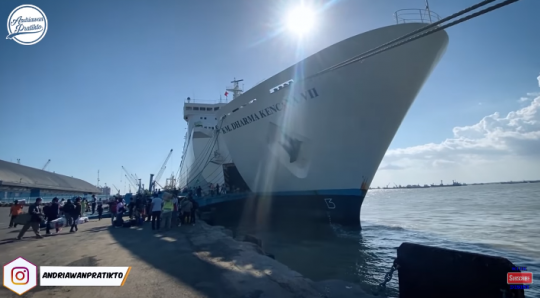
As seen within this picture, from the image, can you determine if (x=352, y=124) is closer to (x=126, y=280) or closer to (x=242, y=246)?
(x=242, y=246)

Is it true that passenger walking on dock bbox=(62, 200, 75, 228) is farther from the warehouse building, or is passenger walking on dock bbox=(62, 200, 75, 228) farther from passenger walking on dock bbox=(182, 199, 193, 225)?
the warehouse building

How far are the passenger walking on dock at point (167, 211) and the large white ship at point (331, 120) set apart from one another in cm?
534

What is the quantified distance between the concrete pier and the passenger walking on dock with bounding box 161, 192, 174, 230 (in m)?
2.06

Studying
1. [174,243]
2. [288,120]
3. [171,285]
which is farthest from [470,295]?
[288,120]

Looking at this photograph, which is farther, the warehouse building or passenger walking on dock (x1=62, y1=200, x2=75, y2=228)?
the warehouse building

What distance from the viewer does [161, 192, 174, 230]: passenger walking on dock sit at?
374 inches

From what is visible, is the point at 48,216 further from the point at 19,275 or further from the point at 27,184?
the point at 27,184

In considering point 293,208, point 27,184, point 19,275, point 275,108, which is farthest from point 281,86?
point 27,184

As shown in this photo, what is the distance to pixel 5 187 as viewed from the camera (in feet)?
101

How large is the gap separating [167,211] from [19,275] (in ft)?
18.4

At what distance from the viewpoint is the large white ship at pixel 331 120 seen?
34.6 feet

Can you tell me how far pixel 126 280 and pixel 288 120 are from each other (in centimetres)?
938

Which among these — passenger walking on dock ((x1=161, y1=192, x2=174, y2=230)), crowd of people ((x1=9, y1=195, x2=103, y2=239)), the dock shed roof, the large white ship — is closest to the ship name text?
the large white ship

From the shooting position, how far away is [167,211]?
969 cm
